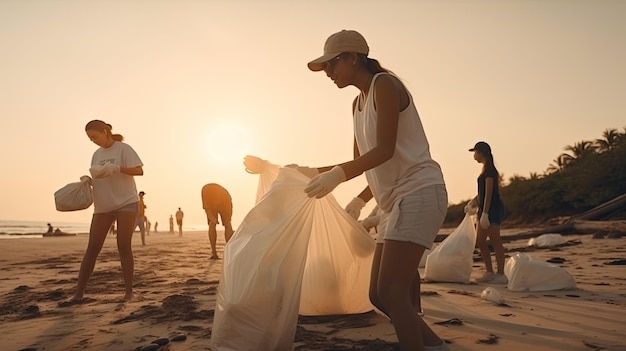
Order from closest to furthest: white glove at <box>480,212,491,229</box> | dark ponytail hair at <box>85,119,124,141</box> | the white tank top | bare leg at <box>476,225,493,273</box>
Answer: the white tank top
dark ponytail hair at <box>85,119,124,141</box>
white glove at <box>480,212,491,229</box>
bare leg at <box>476,225,493,273</box>

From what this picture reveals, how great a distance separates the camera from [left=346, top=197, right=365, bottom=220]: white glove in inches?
122

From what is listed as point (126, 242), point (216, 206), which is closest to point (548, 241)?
point (216, 206)

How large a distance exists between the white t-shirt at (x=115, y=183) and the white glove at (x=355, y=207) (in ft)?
7.45

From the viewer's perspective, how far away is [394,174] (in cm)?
229

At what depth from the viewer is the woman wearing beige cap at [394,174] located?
7.00ft

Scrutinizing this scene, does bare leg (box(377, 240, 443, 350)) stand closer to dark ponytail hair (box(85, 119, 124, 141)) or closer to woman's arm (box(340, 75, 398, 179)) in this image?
woman's arm (box(340, 75, 398, 179))

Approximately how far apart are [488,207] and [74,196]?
417 cm

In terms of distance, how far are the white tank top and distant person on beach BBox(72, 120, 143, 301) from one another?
2801 millimetres

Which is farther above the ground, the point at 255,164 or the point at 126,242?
the point at 255,164

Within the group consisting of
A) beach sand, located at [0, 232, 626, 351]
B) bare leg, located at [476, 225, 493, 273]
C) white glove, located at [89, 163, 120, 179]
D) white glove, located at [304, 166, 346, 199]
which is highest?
white glove, located at [89, 163, 120, 179]

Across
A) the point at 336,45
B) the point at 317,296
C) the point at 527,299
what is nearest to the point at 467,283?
the point at 527,299

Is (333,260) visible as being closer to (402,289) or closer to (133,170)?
(402,289)

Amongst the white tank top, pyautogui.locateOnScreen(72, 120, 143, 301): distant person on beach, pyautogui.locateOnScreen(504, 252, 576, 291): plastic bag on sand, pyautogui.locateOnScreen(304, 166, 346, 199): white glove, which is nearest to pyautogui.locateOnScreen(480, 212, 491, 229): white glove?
pyautogui.locateOnScreen(504, 252, 576, 291): plastic bag on sand

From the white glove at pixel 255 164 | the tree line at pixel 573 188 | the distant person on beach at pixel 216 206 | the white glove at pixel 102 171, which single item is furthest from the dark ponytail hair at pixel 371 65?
the tree line at pixel 573 188
